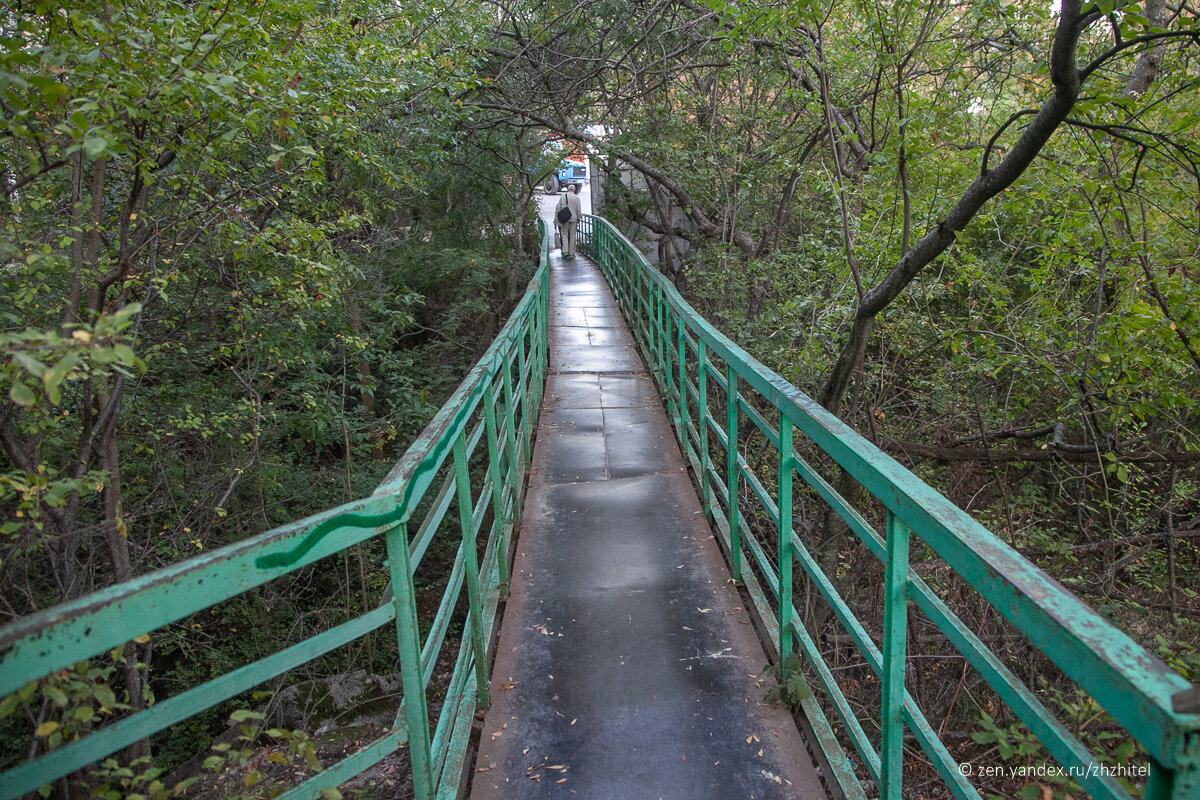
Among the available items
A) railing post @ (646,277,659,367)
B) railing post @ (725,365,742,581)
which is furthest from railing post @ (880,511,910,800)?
railing post @ (646,277,659,367)

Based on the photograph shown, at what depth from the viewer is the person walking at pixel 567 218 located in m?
20.2

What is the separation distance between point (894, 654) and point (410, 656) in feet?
3.95

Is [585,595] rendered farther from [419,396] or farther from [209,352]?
[419,396]

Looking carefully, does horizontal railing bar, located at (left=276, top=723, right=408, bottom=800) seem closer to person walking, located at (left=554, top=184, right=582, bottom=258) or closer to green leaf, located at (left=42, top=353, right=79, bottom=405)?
green leaf, located at (left=42, top=353, right=79, bottom=405)

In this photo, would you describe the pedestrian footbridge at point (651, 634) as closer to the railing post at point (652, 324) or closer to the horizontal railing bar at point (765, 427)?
the horizontal railing bar at point (765, 427)

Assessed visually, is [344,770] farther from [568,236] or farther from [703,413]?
[568,236]

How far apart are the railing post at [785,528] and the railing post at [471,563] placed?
109 cm

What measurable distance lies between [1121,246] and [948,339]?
4.14 feet

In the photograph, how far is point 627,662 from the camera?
10.3ft

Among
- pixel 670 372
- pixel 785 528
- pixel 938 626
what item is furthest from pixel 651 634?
pixel 670 372

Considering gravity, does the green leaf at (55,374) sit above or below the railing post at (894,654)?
above

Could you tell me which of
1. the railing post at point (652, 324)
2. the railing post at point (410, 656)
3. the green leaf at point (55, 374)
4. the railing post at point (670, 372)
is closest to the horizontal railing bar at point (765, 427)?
the railing post at point (410, 656)

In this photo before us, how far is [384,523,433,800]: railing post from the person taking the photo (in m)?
1.79

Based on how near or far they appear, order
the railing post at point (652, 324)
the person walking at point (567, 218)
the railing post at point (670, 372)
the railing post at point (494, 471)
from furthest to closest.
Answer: the person walking at point (567, 218), the railing post at point (652, 324), the railing post at point (670, 372), the railing post at point (494, 471)
